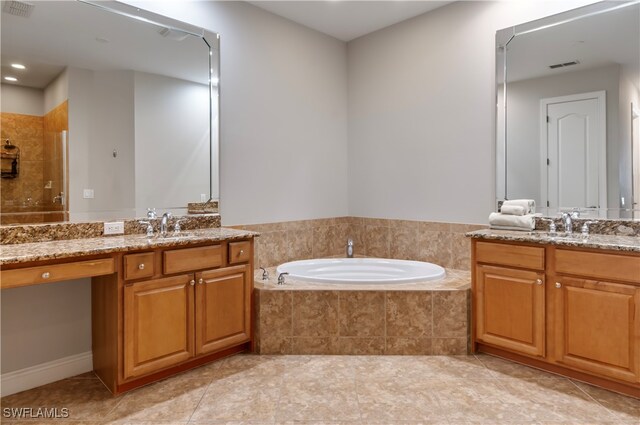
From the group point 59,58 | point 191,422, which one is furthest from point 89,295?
point 59,58

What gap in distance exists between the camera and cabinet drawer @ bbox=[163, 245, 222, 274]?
8.26ft

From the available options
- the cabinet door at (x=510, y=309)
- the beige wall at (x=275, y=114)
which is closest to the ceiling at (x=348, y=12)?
the beige wall at (x=275, y=114)

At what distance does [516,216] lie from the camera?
2.98m

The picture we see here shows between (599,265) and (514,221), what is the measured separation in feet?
2.20

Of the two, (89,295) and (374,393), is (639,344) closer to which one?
(374,393)

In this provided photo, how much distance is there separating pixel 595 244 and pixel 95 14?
3467 millimetres

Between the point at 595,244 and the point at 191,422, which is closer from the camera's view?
the point at 191,422

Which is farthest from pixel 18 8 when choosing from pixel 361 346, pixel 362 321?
pixel 361 346

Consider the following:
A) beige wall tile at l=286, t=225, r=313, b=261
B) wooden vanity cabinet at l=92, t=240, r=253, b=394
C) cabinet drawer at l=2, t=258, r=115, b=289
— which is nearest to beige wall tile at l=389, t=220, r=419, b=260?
beige wall tile at l=286, t=225, r=313, b=261

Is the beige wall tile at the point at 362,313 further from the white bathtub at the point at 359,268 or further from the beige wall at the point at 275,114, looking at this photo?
the beige wall at the point at 275,114

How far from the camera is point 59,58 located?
2592mm

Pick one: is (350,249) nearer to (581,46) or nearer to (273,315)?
(273,315)

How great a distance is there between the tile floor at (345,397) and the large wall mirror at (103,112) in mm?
1164

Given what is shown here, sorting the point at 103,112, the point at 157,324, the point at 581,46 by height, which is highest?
the point at 581,46
